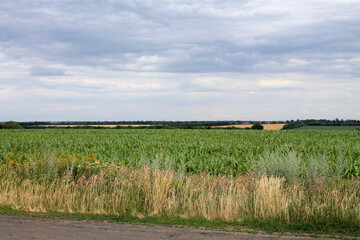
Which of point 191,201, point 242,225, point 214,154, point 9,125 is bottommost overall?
point 242,225

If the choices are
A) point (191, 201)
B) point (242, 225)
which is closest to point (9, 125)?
point (191, 201)

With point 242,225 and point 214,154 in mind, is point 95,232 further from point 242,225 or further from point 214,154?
point 214,154

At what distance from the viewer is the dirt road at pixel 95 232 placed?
20.7 ft

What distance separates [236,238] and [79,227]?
3413 millimetres

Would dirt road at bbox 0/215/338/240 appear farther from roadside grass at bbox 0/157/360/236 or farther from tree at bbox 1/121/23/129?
tree at bbox 1/121/23/129

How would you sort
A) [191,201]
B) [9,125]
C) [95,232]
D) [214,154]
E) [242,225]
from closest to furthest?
[95,232]
[242,225]
[191,201]
[214,154]
[9,125]

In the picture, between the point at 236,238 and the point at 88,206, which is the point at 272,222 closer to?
the point at 236,238

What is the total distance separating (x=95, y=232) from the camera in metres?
6.61

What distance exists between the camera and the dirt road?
6.31m

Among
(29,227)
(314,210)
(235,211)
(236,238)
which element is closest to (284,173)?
(314,210)

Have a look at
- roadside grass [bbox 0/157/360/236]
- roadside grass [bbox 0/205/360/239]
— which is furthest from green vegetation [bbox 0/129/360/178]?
roadside grass [bbox 0/205/360/239]

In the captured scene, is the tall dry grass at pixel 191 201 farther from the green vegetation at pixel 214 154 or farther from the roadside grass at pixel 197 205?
the green vegetation at pixel 214 154

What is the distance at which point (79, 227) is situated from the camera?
22.8ft

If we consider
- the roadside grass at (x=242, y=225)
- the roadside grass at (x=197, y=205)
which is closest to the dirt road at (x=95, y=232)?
the roadside grass at (x=242, y=225)
